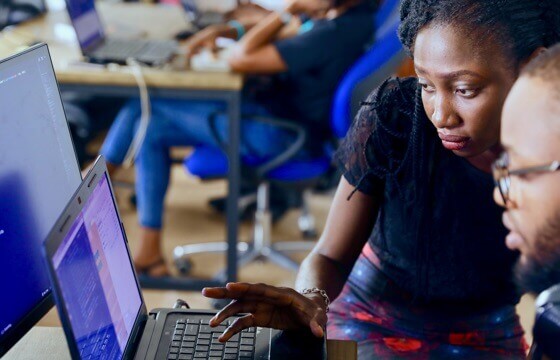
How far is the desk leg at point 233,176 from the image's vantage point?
2.33m

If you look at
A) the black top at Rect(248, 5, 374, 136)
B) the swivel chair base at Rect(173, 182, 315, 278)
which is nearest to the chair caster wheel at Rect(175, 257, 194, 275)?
the swivel chair base at Rect(173, 182, 315, 278)

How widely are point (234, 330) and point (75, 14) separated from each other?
1.68 m

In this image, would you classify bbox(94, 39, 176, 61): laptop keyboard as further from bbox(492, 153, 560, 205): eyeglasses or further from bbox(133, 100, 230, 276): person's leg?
bbox(492, 153, 560, 205): eyeglasses

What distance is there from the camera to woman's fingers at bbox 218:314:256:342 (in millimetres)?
1042

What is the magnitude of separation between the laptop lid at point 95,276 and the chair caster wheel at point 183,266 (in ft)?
5.33

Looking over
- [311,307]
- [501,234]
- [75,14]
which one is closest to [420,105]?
[501,234]

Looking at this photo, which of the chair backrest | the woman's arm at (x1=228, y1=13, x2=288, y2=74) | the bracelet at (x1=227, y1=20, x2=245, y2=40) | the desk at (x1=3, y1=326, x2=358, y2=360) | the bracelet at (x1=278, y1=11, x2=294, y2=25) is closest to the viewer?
the desk at (x1=3, y1=326, x2=358, y2=360)

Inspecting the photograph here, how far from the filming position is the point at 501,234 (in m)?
1.36

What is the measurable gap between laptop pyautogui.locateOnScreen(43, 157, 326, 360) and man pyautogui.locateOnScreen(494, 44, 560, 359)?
1.11ft

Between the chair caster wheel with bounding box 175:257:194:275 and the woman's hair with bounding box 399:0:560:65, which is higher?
the woman's hair with bounding box 399:0:560:65

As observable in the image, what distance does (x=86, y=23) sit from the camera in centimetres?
251

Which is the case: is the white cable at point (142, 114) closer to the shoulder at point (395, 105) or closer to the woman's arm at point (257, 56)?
the woman's arm at point (257, 56)

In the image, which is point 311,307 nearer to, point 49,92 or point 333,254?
point 333,254

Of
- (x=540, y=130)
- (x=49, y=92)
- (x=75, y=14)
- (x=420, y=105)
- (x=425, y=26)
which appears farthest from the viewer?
(x=75, y=14)
